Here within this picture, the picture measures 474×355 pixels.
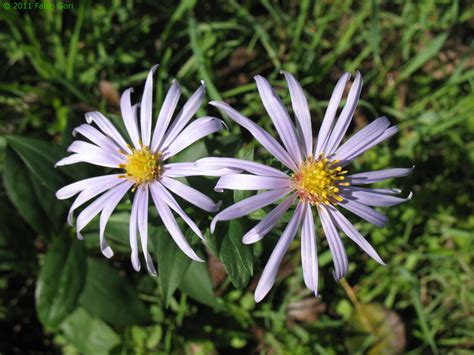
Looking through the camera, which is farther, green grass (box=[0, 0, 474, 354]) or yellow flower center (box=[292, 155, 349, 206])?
green grass (box=[0, 0, 474, 354])

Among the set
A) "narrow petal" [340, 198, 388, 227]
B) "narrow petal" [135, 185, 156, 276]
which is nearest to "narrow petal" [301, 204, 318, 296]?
"narrow petal" [340, 198, 388, 227]

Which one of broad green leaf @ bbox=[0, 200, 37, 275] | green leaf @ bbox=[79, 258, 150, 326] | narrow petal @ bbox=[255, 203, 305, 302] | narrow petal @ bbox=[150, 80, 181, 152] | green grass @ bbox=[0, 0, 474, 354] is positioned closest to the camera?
narrow petal @ bbox=[255, 203, 305, 302]

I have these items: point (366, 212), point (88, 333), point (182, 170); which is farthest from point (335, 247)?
point (88, 333)

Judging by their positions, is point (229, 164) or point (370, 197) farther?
point (370, 197)

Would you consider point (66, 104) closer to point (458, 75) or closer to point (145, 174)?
point (145, 174)

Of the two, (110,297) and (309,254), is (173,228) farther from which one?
(110,297)

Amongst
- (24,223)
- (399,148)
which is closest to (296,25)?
(399,148)

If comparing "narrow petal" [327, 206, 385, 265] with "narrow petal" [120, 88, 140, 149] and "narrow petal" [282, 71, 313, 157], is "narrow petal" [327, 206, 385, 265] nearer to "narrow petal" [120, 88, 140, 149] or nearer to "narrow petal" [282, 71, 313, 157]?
"narrow petal" [282, 71, 313, 157]

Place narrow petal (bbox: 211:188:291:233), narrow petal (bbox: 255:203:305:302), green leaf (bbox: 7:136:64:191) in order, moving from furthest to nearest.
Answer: green leaf (bbox: 7:136:64:191)
narrow petal (bbox: 255:203:305:302)
narrow petal (bbox: 211:188:291:233)
